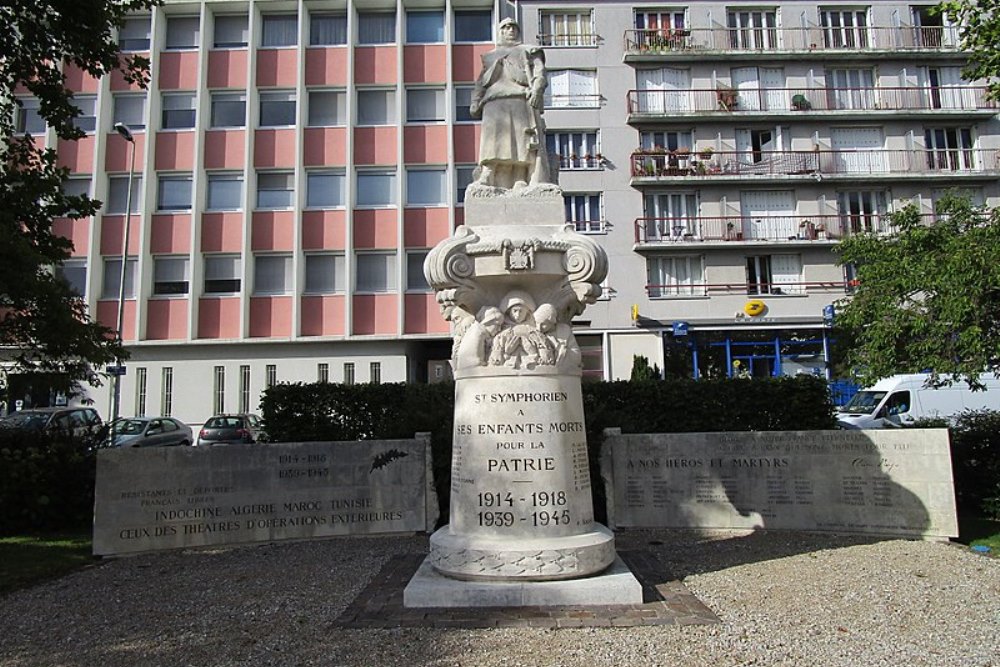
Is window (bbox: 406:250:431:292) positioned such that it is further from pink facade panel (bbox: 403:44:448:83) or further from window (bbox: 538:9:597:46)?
window (bbox: 538:9:597:46)

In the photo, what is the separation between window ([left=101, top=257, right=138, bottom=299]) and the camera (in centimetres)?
2594

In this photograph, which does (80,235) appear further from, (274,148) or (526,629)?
(526,629)

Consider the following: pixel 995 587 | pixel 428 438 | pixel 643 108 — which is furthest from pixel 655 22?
pixel 995 587

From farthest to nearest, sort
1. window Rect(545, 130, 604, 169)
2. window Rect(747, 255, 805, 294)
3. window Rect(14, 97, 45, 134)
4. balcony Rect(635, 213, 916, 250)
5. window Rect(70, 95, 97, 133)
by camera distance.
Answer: window Rect(747, 255, 805, 294), window Rect(545, 130, 604, 169), balcony Rect(635, 213, 916, 250), window Rect(14, 97, 45, 134), window Rect(70, 95, 97, 133)

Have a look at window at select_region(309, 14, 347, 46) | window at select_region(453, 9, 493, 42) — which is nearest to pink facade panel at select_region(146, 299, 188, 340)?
window at select_region(309, 14, 347, 46)

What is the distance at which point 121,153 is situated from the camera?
26531 mm

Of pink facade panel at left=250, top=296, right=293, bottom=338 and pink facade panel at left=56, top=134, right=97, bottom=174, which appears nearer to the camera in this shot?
pink facade panel at left=250, top=296, right=293, bottom=338

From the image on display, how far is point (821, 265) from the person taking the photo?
2844 cm

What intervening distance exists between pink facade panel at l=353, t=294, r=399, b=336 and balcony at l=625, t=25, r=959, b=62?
48.4 feet

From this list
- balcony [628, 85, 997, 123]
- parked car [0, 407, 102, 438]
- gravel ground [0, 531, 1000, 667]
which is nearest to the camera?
gravel ground [0, 531, 1000, 667]

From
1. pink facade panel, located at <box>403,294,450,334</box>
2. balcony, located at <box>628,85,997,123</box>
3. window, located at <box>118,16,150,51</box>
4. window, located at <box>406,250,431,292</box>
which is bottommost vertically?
pink facade panel, located at <box>403,294,450,334</box>

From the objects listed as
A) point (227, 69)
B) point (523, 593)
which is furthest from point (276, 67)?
point (523, 593)

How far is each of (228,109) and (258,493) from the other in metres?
22.7

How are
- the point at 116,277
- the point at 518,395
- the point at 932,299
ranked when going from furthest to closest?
the point at 116,277, the point at 932,299, the point at 518,395
